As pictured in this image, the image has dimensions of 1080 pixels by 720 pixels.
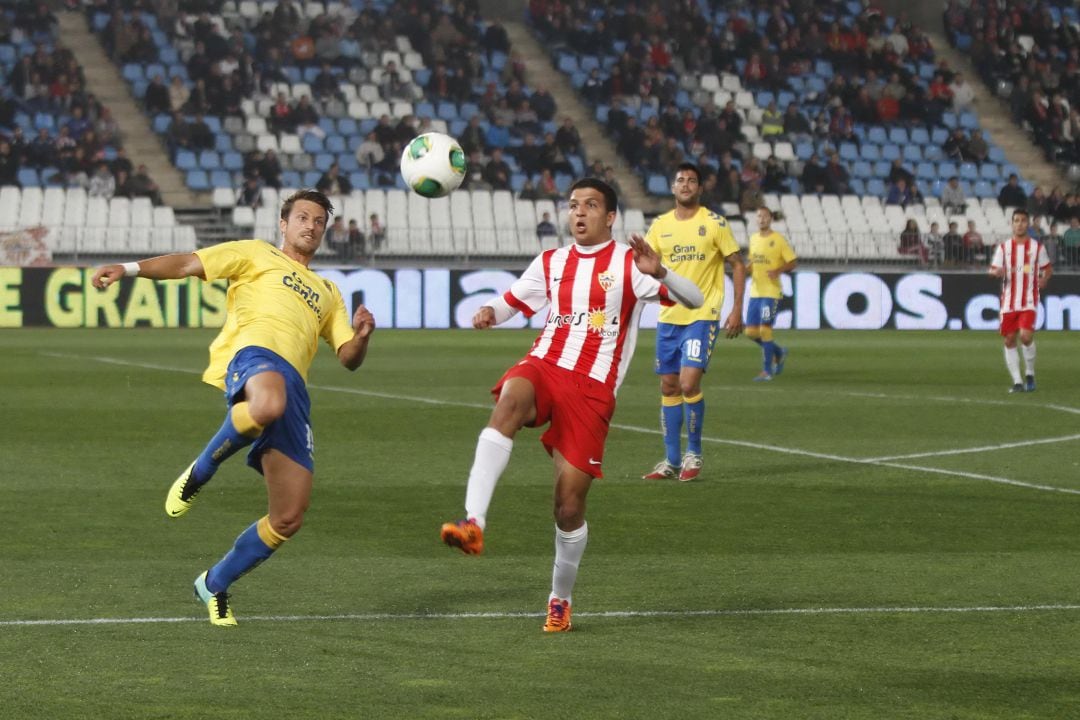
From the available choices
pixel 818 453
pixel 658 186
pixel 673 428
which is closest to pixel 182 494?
pixel 673 428

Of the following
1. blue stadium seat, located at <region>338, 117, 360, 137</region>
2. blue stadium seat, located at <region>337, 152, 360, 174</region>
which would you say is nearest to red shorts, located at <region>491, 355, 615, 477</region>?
blue stadium seat, located at <region>337, 152, 360, 174</region>

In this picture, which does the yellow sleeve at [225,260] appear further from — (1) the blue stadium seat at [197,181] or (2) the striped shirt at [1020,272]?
(1) the blue stadium seat at [197,181]

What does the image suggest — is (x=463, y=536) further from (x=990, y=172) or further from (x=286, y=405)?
(x=990, y=172)

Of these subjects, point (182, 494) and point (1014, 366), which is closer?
point (182, 494)

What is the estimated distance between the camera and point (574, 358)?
697 cm

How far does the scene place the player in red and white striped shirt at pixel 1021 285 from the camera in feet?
64.1

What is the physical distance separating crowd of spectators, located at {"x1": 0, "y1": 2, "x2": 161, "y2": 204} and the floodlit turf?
16947 mm

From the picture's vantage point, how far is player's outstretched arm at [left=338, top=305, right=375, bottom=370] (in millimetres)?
6637

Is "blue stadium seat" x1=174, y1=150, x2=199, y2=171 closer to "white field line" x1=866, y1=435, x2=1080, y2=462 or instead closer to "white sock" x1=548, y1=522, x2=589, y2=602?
"white field line" x1=866, y1=435, x2=1080, y2=462

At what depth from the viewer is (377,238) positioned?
31203mm

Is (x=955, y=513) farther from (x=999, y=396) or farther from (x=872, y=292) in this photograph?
(x=872, y=292)

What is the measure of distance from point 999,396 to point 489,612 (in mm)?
12653

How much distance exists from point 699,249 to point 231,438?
229 inches

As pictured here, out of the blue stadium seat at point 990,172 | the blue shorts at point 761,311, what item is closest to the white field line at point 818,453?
the blue shorts at point 761,311
